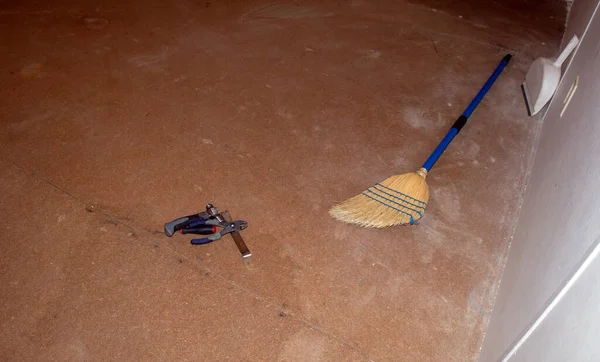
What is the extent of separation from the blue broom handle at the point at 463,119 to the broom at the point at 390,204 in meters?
0.08

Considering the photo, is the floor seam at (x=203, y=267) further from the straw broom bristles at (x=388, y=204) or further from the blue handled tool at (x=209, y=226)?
the straw broom bristles at (x=388, y=204)

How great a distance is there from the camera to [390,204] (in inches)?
67.0

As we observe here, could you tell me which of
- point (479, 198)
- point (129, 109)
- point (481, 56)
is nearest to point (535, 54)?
point (481, 56)

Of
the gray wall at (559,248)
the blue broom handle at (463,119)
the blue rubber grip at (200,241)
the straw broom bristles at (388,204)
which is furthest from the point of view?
the blue broom handle at (463,119)

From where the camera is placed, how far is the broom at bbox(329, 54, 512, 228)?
168 cm

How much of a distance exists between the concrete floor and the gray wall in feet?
0.57

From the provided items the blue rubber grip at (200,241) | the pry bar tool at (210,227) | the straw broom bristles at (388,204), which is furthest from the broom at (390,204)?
the blue rubber grip at (200,241)

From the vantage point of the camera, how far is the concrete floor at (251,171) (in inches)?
55.9

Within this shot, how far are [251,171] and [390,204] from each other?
0.58m

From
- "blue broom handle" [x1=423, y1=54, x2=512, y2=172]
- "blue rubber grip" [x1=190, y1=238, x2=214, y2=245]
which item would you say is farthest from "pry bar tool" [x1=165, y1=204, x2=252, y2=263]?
"blue broom handle" [x1=423, y1=54, x2=512, y2=172]

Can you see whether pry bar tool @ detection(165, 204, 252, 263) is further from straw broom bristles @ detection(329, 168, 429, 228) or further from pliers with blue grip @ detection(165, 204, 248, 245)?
straw broom bristles @ detection(329, 168, 429, 228)

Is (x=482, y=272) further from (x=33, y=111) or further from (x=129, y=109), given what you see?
(x=33, y=111)

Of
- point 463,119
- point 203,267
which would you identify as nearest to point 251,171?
point 203,267

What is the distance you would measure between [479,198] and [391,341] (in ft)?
2.52
